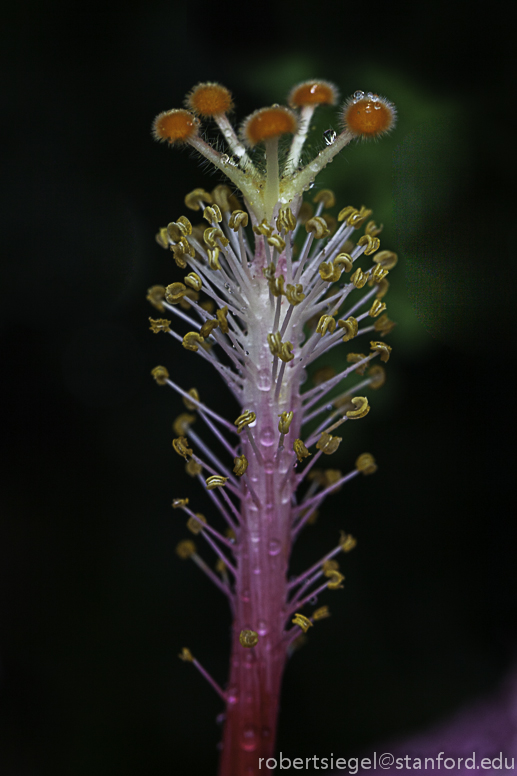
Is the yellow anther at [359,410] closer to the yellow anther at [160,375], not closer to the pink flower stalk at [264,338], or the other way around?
the pink flower stalk at [264,338]

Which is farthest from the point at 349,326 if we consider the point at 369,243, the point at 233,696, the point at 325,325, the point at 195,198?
the point at 233,696

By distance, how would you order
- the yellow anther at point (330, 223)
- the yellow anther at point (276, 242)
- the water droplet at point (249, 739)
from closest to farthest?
the yellow anther at point (276, 242) → the water droplet at point (249, 739) → the yellow anther at point (330, 223)

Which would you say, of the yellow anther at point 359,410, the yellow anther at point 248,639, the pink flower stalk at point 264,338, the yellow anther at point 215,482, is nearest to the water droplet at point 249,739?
the pink flower stalk at point 264,338

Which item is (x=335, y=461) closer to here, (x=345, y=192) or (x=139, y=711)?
(x=345, y=192)

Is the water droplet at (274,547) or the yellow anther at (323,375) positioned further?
the yellow anther at (323,375)

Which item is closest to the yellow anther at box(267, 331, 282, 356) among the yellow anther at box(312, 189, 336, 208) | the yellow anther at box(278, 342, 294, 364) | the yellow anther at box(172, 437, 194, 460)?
the yellow anther at box(278, 342, 294, 364)

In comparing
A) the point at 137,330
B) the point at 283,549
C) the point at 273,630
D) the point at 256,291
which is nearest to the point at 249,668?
the point at 273,630

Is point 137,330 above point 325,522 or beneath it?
above
